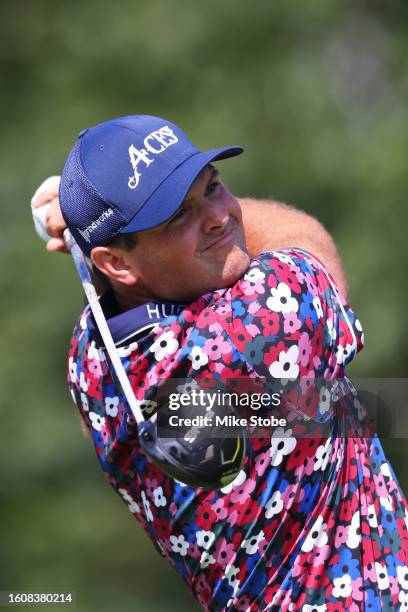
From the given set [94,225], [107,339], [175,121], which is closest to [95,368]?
[107,339]

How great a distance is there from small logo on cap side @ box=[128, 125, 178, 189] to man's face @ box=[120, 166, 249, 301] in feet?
0.40

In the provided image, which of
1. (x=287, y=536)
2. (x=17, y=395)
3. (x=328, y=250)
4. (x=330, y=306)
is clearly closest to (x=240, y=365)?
(x=330, y=306)

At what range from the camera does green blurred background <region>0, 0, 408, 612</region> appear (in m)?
8.35

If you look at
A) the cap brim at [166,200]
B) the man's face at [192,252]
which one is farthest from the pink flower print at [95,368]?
the cap brim at [166,200]

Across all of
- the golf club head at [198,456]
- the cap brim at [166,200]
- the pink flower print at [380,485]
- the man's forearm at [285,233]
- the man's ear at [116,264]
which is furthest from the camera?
the man's forearm at [285,233]

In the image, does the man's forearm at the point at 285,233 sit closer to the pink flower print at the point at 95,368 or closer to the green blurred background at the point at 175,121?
the pink flower print at the point at 95,368

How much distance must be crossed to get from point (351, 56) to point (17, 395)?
3863 mm

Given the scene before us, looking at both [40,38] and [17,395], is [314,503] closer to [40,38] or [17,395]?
[17,395]

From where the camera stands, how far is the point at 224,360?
104 inches

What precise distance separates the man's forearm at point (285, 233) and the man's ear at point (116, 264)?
2.06 ft

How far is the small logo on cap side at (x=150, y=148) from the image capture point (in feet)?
9.05

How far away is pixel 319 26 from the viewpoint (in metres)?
8.79

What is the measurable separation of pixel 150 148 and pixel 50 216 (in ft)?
2.26

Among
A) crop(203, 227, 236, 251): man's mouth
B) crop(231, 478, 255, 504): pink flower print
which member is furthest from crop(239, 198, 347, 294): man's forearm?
crop(231, 478, 255, 504): pink flower print
